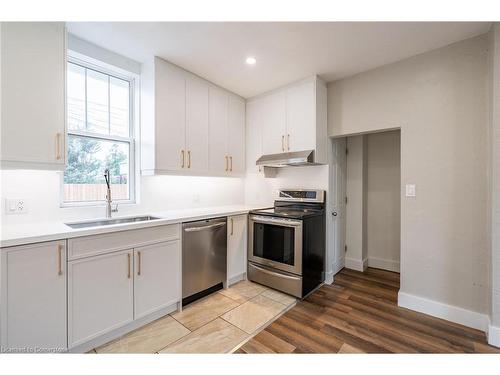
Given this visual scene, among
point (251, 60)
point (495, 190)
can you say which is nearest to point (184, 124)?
point (251, 60)

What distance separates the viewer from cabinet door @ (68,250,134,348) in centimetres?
153

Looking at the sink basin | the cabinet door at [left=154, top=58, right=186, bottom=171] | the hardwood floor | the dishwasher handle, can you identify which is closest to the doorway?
the hardwood floor

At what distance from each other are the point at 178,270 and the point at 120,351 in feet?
2.32

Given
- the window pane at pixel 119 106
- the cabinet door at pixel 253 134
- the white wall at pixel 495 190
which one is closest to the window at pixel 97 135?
the window pane at pixel 119 106

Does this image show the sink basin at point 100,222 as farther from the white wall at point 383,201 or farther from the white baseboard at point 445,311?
the white wall at point 383,201

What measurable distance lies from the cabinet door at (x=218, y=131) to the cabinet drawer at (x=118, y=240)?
43.0 inches

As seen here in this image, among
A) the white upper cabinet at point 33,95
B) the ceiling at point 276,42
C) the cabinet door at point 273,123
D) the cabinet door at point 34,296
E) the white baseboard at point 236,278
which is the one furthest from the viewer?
the cabinet door at point 273,123

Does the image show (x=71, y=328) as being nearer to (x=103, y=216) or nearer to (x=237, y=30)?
(x=103, y=216)

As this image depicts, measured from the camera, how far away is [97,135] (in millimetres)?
2240

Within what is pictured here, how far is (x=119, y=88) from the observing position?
96.4 inches

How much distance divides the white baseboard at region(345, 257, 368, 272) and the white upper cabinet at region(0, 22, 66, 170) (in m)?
3.66

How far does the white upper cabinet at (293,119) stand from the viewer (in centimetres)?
269
